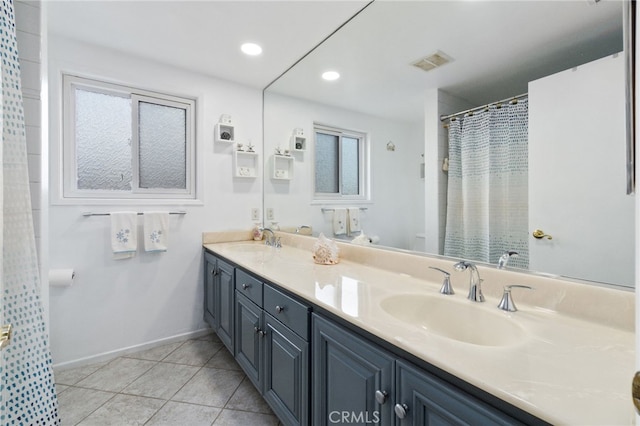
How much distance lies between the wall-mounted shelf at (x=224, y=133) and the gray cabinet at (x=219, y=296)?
3.40 ft

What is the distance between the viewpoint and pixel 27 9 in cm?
108

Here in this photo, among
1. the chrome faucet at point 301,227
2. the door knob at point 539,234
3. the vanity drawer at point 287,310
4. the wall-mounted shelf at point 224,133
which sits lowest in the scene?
the vanity drawer at point 287,310

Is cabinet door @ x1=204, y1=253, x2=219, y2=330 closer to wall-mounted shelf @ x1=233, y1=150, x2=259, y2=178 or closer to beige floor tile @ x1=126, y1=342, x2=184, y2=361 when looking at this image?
beige floor tile @ x1=126, y1=342, x2=184, y2=361

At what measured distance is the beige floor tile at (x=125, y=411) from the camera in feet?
4.87

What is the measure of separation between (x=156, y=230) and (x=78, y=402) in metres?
1.13

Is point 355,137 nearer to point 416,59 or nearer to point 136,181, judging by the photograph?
point 416,59

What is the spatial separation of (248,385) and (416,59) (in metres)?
2.22

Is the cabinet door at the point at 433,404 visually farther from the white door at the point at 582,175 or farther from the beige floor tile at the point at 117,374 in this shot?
the beige floor tile at the point at 117,374

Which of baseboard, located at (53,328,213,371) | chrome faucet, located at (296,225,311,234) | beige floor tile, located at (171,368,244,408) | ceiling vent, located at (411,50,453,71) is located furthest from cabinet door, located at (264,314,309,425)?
ceiling vent, located at (411,50,453,71)

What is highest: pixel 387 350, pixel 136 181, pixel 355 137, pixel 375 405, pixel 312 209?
pixel 355 137

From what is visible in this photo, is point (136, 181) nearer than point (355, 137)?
No

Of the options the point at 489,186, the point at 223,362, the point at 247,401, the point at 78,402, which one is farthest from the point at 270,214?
the point at 489,186

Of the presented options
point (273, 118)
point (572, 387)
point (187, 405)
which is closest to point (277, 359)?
point (187, 405)

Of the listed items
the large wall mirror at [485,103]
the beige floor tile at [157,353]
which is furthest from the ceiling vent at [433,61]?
the beige floor tile at [157,353]
